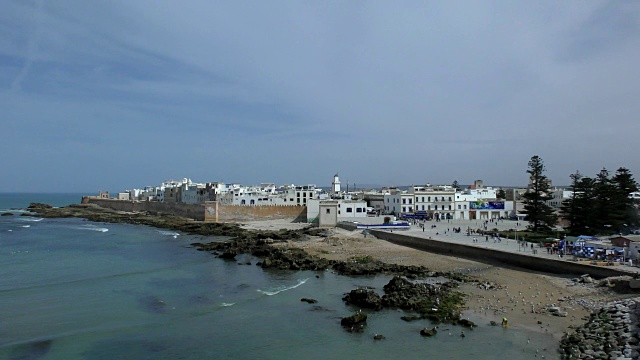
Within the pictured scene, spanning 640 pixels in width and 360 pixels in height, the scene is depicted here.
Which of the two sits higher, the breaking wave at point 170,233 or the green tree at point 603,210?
the green tree at point 603,210

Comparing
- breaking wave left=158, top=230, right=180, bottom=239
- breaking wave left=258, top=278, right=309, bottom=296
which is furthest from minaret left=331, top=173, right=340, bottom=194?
breaking wave left=258, top=278, right=309, bottom=296

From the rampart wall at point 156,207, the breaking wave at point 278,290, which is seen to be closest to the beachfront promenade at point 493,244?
the breaking wave at point 278,290

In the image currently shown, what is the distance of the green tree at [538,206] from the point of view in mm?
37500

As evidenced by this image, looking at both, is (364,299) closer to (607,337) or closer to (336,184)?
(607,337)

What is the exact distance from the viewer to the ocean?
1378 centimetres

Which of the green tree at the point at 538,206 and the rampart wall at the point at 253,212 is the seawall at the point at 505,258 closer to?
the green tree at the point at 538,206

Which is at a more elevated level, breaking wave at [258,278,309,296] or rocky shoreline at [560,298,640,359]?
rocky shoreline at [560,298,640,359]

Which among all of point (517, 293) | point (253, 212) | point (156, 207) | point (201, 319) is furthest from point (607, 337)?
point (156, 207)

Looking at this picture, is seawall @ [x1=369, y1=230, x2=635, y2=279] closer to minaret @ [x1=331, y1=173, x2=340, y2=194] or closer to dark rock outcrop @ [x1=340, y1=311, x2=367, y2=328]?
dark rock outcrop @ [x1=340, y1=311, x2=367, y2=328]

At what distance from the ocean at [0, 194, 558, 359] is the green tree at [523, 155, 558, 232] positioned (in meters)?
19.8

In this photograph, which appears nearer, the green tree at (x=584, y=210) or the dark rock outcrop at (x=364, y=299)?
the dark rock outcrop at (x=364, y=299)

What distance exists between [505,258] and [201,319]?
16842mm

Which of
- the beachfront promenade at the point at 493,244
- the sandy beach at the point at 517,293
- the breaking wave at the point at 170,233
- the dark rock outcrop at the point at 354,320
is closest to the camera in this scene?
the sandy beach at the point at 517,293

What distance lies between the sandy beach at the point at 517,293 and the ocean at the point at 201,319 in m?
1.16
